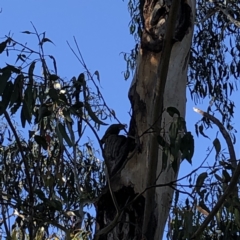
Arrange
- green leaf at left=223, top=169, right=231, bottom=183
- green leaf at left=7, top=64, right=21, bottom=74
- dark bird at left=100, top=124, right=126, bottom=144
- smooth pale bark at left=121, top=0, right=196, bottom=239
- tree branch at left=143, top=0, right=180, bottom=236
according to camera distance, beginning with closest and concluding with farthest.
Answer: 1. tree branch at left=143, top=0, right=180, bottom=236
2. green leaf at left=7, top=64, right=21, bottom=74
3. green leaf at left=223, top=169, right=231, bottom=183
4. smooth pale bark at left=121, top=0, right=196, bottom=239
5. dark bird at left=100, top=124, right=126, bottom=144

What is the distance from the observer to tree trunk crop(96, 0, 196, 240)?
7.16 feet

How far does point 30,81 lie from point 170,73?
65 cm

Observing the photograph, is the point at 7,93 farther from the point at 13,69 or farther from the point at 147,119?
the point at 147,119

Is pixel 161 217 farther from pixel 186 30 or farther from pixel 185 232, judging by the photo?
pixel 186 30

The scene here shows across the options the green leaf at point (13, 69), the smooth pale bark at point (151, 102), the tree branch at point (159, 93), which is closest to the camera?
the tree branch at point (159, 93)

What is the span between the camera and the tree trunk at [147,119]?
Answer: 2.18 metres

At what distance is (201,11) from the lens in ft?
16.5

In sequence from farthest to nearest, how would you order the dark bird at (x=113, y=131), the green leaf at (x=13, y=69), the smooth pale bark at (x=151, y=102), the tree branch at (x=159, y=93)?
the dark bird at (x=113, y=131)
the smooth pale bark at (x=151, y=102)
the green leaf at (x=13, y=69)
the tree branch at (x=159, y=93)

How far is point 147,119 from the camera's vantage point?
92.0 inches

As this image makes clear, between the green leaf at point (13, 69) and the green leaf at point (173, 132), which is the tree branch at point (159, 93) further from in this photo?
the green leaf at point (13, 69)

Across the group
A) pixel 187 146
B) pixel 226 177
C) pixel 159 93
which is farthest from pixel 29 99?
pixel 226 177

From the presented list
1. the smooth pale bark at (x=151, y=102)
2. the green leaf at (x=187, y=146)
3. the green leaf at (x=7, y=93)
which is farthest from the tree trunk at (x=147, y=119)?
the green leaf at (x=7, y=93)

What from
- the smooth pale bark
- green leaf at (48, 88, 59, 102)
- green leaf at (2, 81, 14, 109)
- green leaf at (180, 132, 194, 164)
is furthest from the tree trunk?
green leaf at (2, 81, 14, 109)

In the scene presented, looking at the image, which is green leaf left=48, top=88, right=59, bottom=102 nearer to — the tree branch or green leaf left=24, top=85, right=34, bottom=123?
green leaf left=24, top=85, right=34, bottom=123
